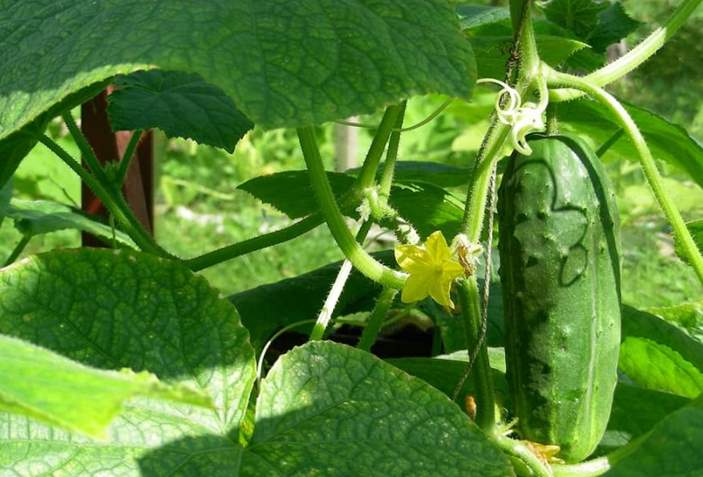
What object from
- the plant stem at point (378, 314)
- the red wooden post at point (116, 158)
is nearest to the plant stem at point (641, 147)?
the plant stem at point (378, 314)

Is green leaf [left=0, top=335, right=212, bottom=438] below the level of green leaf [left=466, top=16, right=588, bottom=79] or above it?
below

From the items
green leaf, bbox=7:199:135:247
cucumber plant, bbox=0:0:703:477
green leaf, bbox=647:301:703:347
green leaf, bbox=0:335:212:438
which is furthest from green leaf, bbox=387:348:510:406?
green leaf, bbox=0:335:212:438

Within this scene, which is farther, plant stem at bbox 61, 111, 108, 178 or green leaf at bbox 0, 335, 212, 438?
plant stem at bbox 61, 111, 108, 178

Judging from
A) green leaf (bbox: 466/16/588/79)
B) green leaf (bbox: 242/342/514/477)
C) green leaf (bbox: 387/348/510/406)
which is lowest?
green leaf (bbox: 387/348/510/406)

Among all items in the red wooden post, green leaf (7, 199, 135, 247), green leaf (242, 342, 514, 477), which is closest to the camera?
green leaf (242, 342, 514, 477)

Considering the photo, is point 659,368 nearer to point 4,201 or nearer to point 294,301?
point 294,301

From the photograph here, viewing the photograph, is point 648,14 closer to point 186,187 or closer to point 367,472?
point 186,187

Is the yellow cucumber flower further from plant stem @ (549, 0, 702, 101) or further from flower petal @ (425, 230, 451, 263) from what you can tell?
plant stem @ (549, 0, 702, 101)
